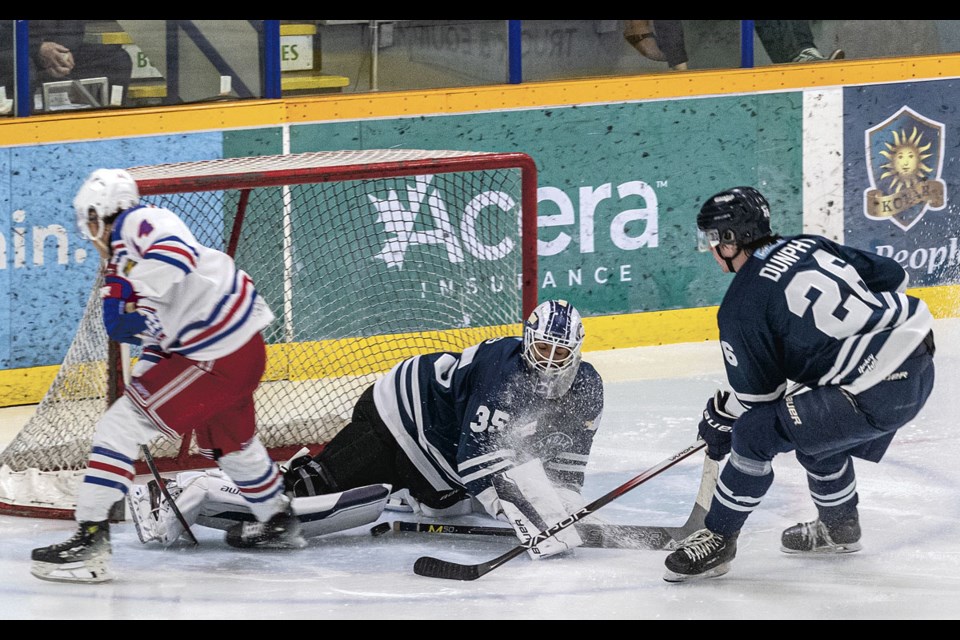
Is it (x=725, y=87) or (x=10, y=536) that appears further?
(x=725, y=87)

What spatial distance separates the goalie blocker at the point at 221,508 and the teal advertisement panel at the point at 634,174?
2015mm

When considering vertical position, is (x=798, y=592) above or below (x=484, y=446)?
below

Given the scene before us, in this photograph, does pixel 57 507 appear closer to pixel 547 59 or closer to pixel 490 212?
pixel 490 212

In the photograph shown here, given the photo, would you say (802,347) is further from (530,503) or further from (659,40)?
(659,40)

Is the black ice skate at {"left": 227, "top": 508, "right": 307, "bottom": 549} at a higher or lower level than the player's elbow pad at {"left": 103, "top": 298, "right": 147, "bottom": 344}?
lower

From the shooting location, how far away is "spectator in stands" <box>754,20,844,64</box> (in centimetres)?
617

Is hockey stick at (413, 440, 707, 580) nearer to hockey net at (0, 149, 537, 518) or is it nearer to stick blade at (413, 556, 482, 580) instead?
stick blade at (413, 556, 482, 580)

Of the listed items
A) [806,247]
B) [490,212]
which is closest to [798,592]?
[806,247]

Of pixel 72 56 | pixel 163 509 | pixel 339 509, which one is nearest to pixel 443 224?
pixel 72 56

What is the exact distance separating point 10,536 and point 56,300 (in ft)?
4.68

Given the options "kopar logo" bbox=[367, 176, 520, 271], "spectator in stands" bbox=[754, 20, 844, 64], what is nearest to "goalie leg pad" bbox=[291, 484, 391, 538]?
"kopar logo" bbox=[367, 176, 520, 271]

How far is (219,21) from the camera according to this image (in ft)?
17.8

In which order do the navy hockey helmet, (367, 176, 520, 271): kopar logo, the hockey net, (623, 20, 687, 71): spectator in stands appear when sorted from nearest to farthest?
the navy hockey helmet → the hockey net → (367, 176, 520, 271): kopar logo → (623, 20, 687, 71): spectator in stands

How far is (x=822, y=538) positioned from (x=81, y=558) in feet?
5.73
